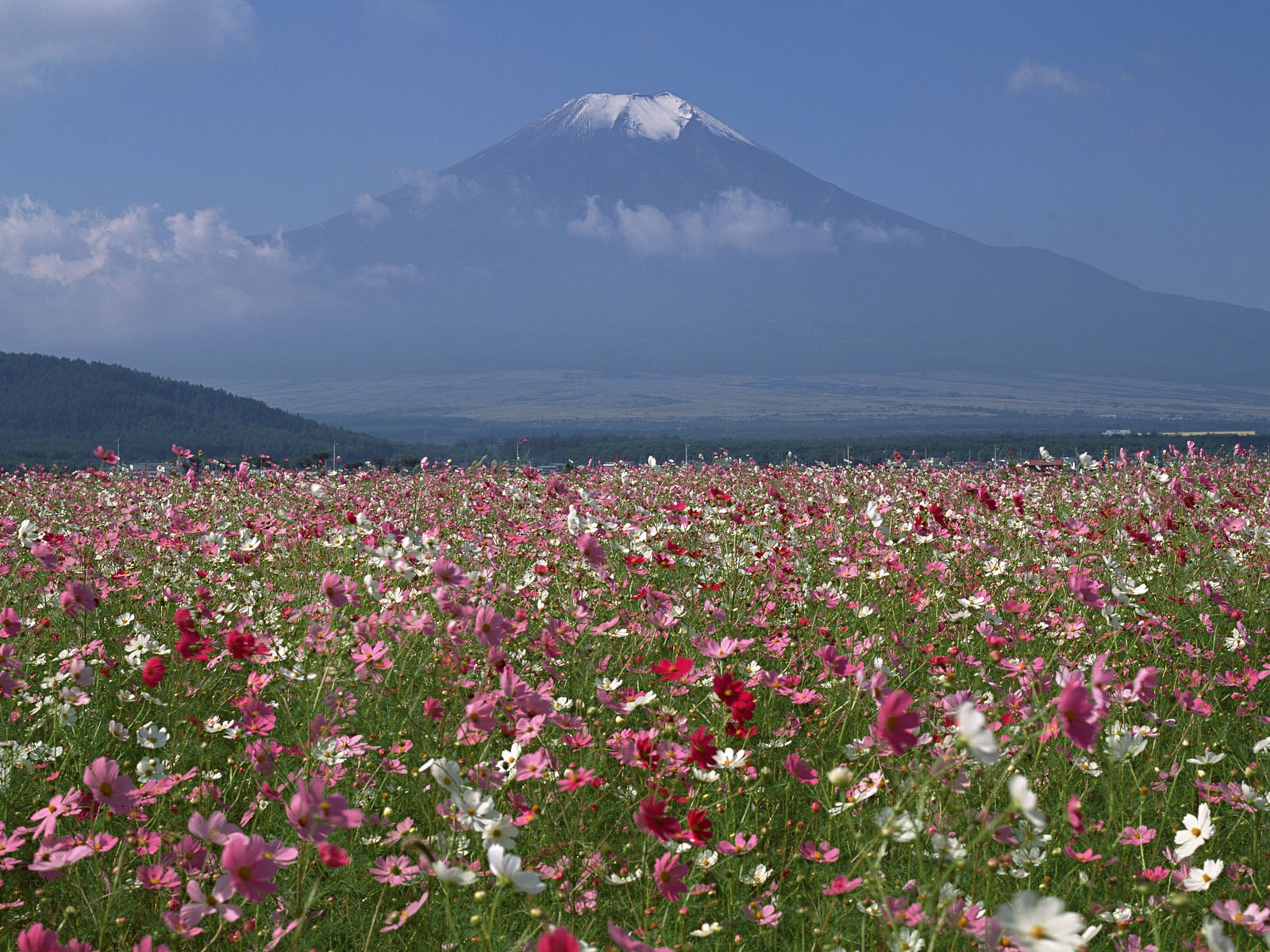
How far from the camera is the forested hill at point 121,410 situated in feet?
221

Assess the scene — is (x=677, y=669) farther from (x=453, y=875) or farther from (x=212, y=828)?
(x=212, y=828)

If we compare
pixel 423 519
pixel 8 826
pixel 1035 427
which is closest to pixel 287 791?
pixel 8 826

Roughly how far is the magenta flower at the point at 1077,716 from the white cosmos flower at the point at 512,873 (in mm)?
864

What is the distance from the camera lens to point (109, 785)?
6.26ft

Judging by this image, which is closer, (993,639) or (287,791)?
(287,791)

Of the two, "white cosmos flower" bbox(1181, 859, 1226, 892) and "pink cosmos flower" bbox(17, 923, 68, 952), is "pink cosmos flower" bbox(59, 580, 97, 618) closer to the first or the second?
"pink cosmos flower" bbox(17, 923, 68, 952)

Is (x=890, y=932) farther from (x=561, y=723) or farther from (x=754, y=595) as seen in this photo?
(x=754, y=595)

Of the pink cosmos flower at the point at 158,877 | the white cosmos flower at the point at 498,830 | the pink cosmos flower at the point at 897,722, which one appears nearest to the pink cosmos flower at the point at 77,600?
the pink cosmos flower at the point at 158,877

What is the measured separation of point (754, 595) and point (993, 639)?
1406 millimetres

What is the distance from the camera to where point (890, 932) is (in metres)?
1.93

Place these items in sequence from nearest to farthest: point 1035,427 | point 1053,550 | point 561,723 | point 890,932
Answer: point 890,932 < point 561,723 < point 1053,550 < point 1035,427

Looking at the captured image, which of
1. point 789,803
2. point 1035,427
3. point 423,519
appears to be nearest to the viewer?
point 789,803

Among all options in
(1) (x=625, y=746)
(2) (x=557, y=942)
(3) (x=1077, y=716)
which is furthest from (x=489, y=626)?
(3) (x=1077, y=716)

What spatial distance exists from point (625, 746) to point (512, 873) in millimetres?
1158
